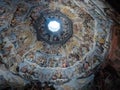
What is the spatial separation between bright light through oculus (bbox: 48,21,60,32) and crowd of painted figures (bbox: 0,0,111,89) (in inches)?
27.4

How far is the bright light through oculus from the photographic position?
15.4 meters

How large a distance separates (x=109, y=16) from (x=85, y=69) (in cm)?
255

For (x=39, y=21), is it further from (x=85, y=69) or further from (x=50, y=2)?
(x=85, y=69)

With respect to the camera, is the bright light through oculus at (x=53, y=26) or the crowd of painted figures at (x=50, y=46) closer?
the crowd of painted figures at (x=50, y=46)

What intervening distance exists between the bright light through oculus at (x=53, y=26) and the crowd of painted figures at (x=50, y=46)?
695 mm

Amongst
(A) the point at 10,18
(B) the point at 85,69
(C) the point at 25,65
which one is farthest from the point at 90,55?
(A) the point at 10,18

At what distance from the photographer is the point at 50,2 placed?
568 inches

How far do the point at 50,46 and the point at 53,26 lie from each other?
3.14 feet

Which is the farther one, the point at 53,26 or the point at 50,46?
the point at 53,26

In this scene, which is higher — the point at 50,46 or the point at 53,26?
the point at 53,26

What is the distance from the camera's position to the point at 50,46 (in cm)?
1514

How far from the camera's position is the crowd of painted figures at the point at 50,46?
14296 millimetres

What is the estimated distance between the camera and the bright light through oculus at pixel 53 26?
50.4ft

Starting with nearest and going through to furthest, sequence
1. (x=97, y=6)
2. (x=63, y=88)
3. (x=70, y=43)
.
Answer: (x=97, y=6), (x=63, y=88), (x=70, y=43)
